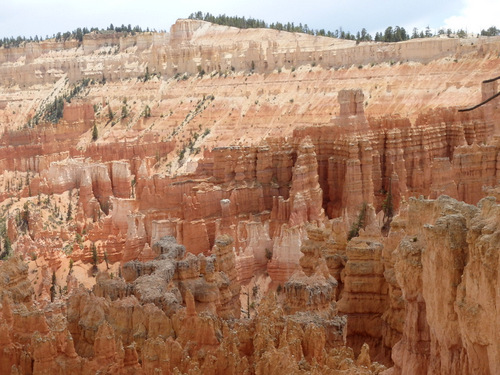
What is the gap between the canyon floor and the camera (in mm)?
8842

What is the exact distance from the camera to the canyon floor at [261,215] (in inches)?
348

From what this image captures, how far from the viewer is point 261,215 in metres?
30.5

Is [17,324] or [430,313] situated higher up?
[430,313]

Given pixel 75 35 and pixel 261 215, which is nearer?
pixel 261 215

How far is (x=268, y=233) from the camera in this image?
29.0 m

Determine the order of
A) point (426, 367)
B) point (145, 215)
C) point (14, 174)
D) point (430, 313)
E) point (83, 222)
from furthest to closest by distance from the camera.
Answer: point (14, 174) → point (83, 222) → point (145, 215) → point (426, 367) → point (430, 313)

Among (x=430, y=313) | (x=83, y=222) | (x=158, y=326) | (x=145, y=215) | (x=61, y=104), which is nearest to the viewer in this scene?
(x=430, y=313)

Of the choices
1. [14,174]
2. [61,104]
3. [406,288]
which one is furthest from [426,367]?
[61,104]

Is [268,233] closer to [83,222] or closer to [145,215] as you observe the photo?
[145,215]

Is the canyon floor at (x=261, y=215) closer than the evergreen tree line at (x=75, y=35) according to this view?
Yes

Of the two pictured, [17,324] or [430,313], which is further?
[17,324]

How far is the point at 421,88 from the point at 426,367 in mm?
46027

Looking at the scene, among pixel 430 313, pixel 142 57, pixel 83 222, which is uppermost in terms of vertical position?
pixel 142 57

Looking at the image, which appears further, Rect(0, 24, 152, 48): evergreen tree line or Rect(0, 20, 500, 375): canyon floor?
Rect(0, 24, 152, 48): evergreen tree line
